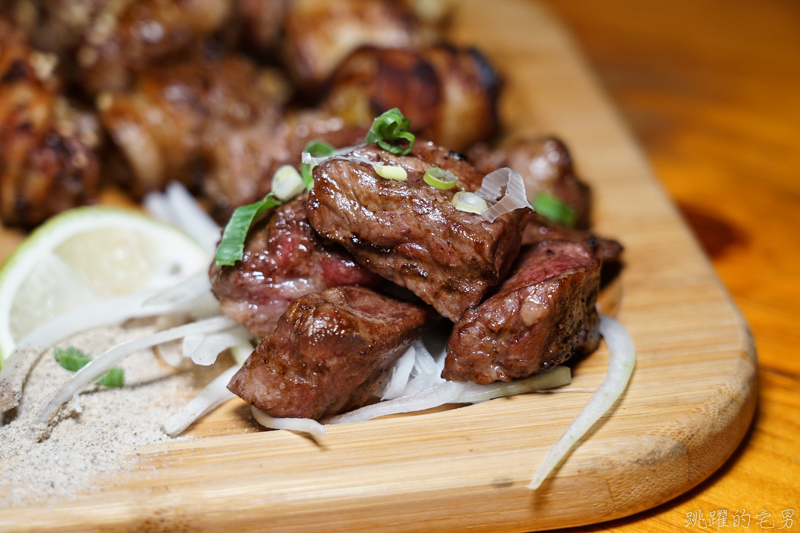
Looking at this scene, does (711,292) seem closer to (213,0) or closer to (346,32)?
(346,32)

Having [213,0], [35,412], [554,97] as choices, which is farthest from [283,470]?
[213,0]

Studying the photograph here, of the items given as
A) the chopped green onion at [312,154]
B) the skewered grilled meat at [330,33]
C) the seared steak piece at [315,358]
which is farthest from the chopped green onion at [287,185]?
the skewered grilled meat at [330,33]

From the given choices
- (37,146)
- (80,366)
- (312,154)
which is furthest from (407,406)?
(37,146)

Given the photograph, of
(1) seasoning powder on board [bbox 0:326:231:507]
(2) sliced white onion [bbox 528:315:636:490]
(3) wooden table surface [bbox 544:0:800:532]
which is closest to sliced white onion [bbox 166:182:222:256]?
(1) seasoning powder on board [bbox 0:326:231:507]

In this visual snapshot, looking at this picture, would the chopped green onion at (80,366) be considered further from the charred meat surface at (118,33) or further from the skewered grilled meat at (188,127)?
the charred meat surface at (118,33)

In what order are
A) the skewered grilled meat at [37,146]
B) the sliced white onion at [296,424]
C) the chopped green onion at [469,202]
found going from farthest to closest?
the skewered grilled meat at [37,146]
the chopped green onion at [469,202]
the sliced white onion at [296,424]

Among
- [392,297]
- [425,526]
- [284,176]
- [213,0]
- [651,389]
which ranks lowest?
[425,526]
